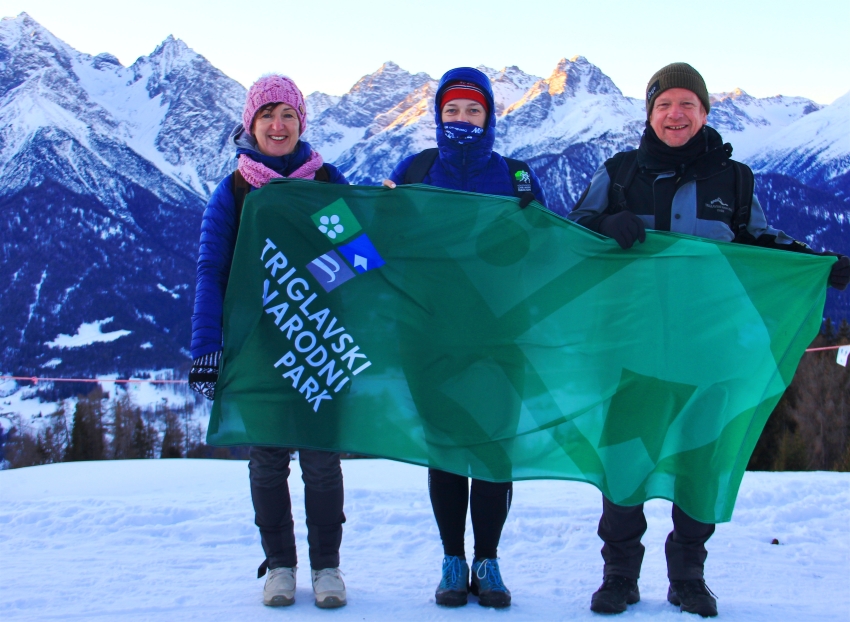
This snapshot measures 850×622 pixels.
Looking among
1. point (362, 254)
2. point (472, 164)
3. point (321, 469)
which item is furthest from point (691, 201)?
point (321, 469)

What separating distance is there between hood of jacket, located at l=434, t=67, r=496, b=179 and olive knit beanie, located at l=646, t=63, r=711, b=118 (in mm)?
718

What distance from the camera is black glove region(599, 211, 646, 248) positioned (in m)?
2.88

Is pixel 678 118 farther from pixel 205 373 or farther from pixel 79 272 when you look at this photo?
pixel 79 272

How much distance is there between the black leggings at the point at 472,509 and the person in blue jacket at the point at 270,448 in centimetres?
42

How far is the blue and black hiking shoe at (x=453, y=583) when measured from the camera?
287 centimetres

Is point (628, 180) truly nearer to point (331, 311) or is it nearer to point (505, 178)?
point (505, 178)

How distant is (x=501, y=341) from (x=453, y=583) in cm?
100

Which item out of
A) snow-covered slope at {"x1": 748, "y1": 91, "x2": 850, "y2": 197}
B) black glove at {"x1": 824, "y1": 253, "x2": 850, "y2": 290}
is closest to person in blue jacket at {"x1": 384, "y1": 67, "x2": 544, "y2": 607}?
black glove at {"x1": 824, "y1": 253, "x2": 850, "y2": 290}

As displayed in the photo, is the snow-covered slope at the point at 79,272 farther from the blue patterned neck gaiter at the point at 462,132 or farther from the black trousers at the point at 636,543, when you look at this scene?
the black trousers at the point at 636,543

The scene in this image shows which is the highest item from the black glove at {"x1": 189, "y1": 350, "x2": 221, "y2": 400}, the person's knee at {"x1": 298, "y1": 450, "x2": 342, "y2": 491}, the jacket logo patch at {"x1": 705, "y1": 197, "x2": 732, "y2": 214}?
the jacket logo patch at {"x1": 705, "y1": 197, "x2": 732, "y2": 214}

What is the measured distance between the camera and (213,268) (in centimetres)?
300

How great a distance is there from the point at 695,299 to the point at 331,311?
150 cm

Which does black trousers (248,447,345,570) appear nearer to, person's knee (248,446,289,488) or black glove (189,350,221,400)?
person's knee (248,446,289,488)

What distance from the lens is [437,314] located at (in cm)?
296
